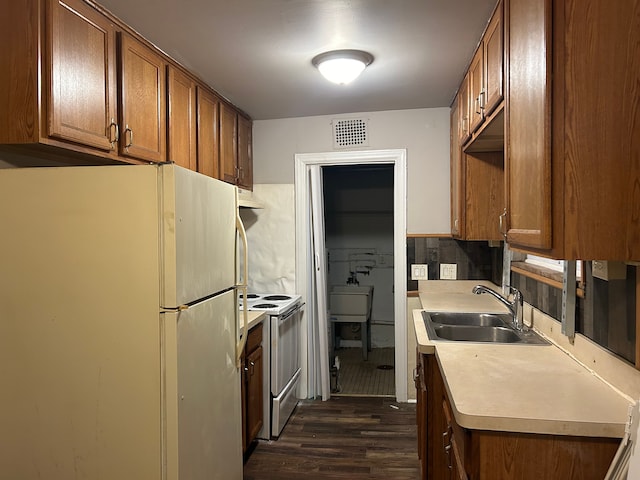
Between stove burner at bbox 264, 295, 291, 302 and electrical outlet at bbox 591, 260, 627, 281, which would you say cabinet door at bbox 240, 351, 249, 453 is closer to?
stove burner at bbox 264, 295, 291, 302

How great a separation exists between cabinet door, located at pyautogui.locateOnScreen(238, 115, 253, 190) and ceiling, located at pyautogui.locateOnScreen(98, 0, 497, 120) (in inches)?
16.1

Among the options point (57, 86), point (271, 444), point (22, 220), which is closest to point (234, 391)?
point (271, 444)

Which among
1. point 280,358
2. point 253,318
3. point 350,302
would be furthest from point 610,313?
point 350,302

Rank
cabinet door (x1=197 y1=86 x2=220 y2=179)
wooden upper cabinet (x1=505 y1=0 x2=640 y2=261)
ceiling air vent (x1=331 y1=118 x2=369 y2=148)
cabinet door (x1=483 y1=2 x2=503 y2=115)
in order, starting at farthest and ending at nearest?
ceiling air vent (x1=331 y1=118 x2=369 y2=148), cabinet door (x1=197 y1=86 x2=220 y2=179), cabinet door (x1=483 y1=2 x2=503 y2=115), wooden upper cabinet (x1=505 y1=0 x2=640 y2=261)

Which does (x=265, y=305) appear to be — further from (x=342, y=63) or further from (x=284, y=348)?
(x=342, y=63)

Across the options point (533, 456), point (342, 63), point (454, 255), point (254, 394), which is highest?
point (342, 63)

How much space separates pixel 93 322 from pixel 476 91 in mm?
2052

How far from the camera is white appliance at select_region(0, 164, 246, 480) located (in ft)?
5.03

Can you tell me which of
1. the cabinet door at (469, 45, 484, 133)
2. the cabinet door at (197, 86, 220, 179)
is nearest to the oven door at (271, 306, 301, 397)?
the cabinet door at (197, 86, 220, 179)

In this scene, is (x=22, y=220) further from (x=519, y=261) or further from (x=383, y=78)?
(x=519, y=261)

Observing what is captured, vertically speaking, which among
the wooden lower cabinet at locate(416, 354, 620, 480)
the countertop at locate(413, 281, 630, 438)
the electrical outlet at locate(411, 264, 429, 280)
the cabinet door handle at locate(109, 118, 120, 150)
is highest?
the cabinet door handle at locate(109, 118, 120, 150)

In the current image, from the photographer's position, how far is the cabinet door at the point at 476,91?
81.4 inches

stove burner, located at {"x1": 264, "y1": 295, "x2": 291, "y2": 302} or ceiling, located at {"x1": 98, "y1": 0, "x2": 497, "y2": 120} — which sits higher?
ceiling, located at {"x1": 98, "y1": 0, "x2": 497, "y2": 120}

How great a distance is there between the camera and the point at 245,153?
347cm
